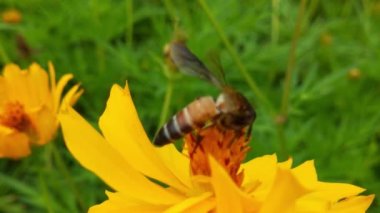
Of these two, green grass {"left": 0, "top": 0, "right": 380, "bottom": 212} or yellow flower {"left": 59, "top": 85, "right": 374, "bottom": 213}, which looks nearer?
yellow flower {"left": 59, "top": 85, "right": 374, "bottom": 213}

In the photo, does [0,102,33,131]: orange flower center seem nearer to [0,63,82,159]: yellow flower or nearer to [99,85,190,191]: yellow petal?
[0,63,82,159]: yellow flower

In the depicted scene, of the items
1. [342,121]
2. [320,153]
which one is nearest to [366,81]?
[342,121]

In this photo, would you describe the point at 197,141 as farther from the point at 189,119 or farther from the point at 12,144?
the point at 12,144

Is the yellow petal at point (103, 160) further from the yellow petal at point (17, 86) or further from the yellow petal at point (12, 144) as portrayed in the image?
the yellow petal at point (17, 86)

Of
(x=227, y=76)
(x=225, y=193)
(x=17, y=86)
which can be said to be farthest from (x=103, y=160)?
(x=227, y=76)

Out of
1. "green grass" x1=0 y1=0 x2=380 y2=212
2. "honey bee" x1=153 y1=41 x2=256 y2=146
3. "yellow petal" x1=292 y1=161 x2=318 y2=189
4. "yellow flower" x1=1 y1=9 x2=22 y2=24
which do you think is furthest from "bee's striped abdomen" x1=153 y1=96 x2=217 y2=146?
"yellow flower" x1=1 y1=9 x2=22 y2=24

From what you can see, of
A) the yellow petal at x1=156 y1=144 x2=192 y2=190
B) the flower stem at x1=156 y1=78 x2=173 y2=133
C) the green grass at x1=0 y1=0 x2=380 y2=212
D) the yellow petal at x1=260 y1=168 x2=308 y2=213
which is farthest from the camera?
the green grass at x1=0 y1=0 x2=380 y2=212

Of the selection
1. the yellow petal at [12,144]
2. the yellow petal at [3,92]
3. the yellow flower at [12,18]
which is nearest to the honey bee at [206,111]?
the yellow petal at [12,144]
